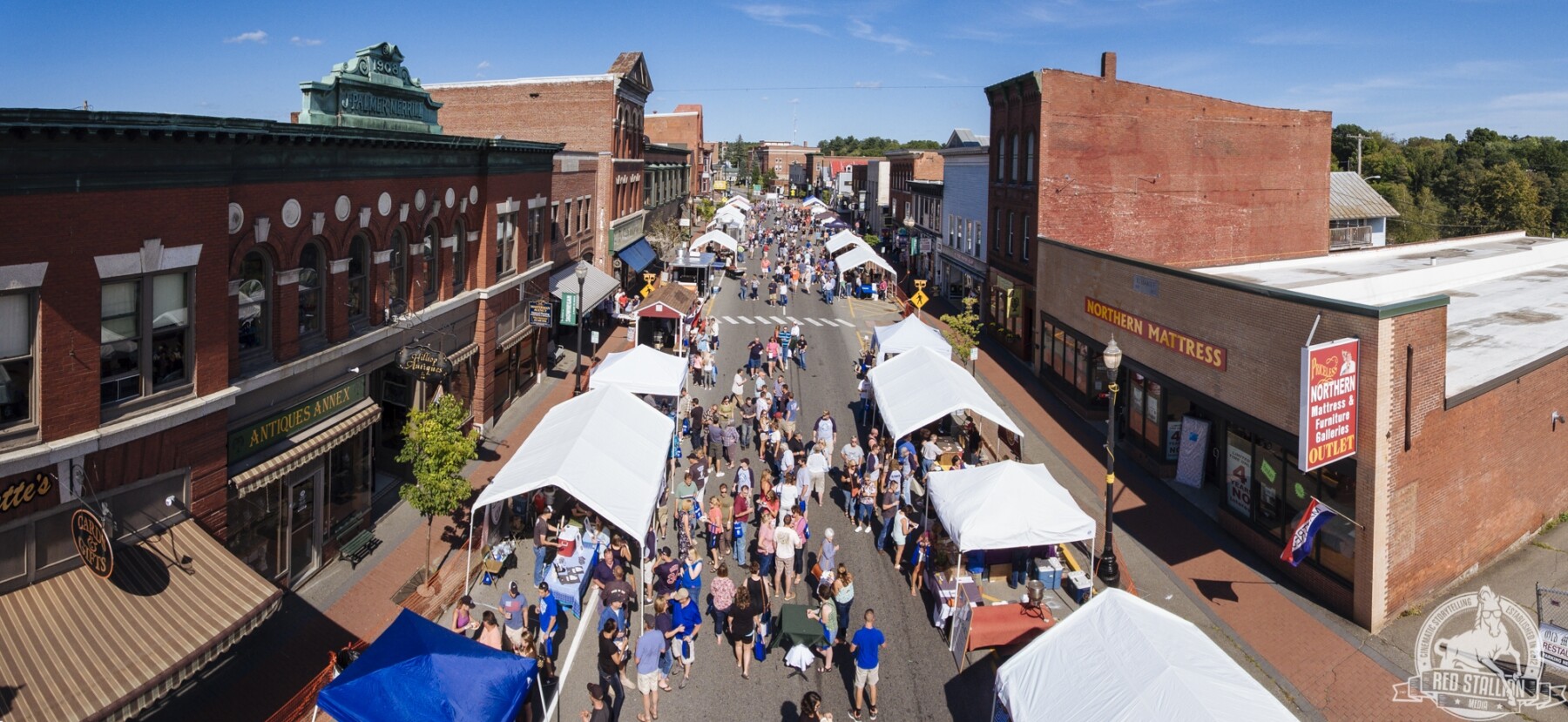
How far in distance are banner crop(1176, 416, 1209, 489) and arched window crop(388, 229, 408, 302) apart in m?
18.2

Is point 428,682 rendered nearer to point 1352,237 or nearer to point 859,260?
point 859,260

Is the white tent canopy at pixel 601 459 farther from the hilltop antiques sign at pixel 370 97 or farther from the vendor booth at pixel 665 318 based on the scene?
the vendor booth at pixel 665 318

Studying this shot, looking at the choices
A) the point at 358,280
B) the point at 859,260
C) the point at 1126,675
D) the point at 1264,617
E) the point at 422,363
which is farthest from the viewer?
the point at 859,260

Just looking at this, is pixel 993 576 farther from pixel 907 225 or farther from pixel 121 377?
pixel 907 225

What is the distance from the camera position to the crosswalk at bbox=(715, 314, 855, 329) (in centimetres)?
4725

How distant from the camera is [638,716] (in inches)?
518

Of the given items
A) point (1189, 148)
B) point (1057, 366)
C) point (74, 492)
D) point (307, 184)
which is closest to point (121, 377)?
point (74, 492)

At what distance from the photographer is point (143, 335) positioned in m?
13.2

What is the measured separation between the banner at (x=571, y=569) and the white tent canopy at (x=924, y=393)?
8003mm

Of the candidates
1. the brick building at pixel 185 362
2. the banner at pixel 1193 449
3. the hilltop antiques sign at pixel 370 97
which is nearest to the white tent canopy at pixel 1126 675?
the brick building at pixel 185 362

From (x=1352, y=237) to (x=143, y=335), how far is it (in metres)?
63.3

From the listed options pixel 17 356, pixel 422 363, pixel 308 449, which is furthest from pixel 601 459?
pixel 17 356

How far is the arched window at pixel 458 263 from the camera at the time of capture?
25.1m

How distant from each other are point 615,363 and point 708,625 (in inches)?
441
